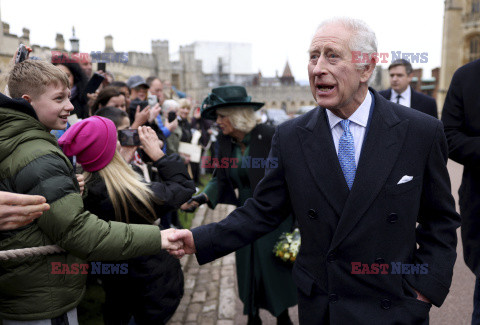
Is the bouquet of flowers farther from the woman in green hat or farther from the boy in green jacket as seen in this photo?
the boy in green jacket

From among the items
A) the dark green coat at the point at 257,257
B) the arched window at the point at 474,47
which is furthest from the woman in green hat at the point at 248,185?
the arched window at the point at 474,47

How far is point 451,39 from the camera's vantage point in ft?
145

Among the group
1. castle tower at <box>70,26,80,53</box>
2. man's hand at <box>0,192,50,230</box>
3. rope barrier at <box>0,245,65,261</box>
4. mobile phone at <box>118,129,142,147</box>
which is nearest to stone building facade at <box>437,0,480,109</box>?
castle tower at <box>70,26,80,53</box>

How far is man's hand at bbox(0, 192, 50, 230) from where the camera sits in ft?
5.94

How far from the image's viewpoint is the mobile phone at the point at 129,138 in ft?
11.3

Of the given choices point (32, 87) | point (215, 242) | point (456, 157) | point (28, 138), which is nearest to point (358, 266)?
point (215, 242)

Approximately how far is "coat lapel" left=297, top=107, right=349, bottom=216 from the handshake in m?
0.95

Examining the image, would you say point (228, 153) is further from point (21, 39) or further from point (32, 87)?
point (21, 39)

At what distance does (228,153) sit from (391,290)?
2732mm

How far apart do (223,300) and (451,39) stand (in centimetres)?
4854

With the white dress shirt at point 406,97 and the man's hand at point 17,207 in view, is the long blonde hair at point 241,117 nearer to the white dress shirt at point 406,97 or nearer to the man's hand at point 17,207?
the man's hand at point 17,207

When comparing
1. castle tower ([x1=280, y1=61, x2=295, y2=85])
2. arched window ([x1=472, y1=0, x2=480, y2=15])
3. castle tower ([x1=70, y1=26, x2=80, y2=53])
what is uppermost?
arched window ([x1=472, y1=0, x2=480, y2=15])

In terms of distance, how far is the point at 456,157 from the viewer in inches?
127

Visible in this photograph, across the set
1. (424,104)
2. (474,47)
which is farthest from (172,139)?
(474,47)
